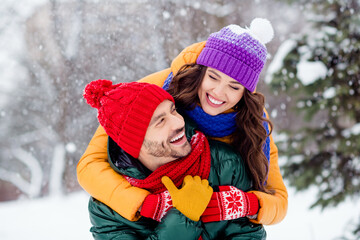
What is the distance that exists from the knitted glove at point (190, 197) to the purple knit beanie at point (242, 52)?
→ 1.68 feet

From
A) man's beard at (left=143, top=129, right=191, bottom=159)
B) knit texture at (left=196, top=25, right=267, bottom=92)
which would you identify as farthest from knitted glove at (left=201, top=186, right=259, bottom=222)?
knit texture at (left=196, top=25, right=267, bottom=92)

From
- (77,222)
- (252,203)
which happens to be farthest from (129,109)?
(77,222)

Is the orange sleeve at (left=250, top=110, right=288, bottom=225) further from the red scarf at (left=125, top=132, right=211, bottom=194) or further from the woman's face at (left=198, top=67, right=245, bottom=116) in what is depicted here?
the woman's face at (left=198, top=67, right=245, bottom=116)

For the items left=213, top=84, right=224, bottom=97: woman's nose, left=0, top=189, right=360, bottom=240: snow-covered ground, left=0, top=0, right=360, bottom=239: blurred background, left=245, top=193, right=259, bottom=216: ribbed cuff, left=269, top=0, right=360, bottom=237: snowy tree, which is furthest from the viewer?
left=0, top=189, right=360, bottom=240: snow-covered ground

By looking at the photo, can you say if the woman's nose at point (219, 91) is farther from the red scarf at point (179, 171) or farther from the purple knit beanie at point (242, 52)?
the red scarf at point (179, 171)

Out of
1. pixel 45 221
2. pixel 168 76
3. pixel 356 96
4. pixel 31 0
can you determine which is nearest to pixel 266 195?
pixel 168 76

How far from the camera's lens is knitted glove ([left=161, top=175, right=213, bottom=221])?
1.33 meters

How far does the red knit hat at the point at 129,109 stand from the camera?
139 cm

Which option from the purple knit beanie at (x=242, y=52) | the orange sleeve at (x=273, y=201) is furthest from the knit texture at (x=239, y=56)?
the orange sleeve at (x=273, y=201)

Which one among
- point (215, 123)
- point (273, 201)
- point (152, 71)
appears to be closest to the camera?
point (273, 201)

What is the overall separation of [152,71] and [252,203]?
343cm

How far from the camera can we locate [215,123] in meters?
1.67

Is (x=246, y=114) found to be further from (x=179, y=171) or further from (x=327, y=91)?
(x=327, y=91)

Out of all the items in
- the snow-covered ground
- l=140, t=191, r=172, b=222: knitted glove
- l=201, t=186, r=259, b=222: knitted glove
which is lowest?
the snow-covered ground
